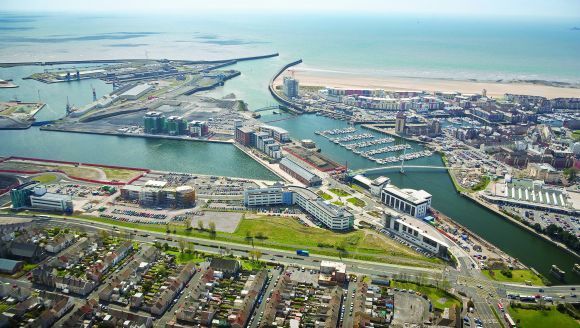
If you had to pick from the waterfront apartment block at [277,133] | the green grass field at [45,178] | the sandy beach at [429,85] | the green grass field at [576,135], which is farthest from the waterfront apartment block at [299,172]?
the sandy beach at [429,85]

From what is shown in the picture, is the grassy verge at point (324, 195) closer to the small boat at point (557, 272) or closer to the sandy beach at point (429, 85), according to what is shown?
the small boat at point (557, 272)

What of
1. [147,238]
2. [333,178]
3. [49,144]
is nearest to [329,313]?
[147,238]

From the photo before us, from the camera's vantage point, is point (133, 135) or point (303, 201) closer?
point (303, 201)

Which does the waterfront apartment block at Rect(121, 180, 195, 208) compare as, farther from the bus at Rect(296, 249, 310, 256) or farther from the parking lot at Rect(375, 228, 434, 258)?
the parking lot at Rect(375, 228, 434, 258)

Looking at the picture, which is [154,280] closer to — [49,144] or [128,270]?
[128,270]

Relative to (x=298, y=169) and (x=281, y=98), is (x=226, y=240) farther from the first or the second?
(x=281, y=98)

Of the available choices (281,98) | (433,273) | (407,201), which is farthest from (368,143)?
(433,273)

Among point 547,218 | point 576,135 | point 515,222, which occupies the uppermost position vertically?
point 576,135
